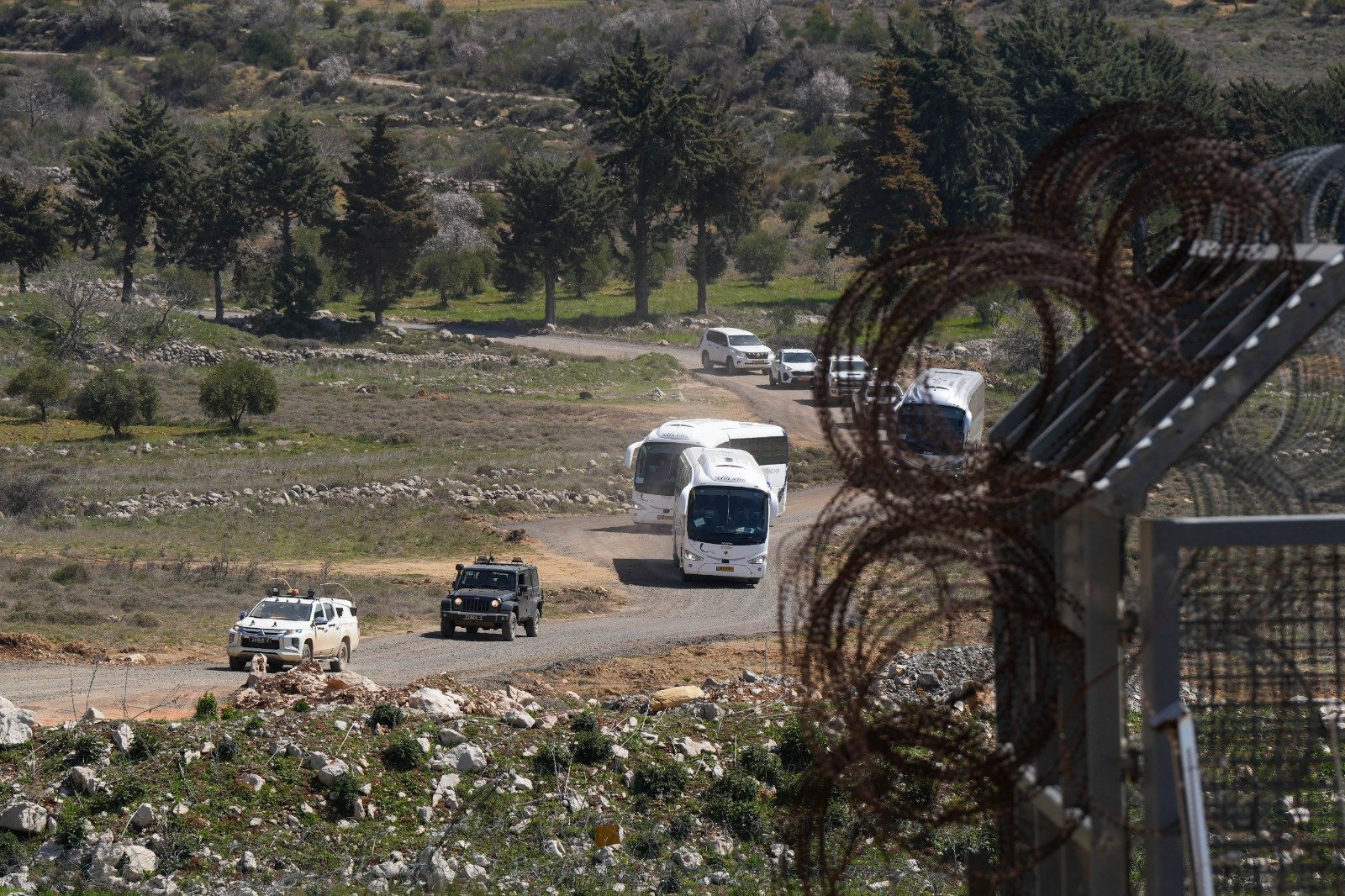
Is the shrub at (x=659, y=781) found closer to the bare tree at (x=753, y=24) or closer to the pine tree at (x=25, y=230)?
the pine tree at (x=25, y=230)

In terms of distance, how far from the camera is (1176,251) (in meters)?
5.59

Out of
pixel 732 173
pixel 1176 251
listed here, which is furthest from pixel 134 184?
pixel 1176 251

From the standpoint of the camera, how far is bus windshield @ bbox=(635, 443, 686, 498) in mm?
36312

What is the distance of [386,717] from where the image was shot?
1540 centimetres

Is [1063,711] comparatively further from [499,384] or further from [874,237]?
[874,237]

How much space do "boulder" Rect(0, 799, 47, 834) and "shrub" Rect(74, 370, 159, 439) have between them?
3711 centimetres

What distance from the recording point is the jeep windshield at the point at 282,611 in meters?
Result: 22.7

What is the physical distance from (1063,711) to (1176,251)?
6.12 ft

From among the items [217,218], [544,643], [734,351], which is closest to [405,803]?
[544,643]

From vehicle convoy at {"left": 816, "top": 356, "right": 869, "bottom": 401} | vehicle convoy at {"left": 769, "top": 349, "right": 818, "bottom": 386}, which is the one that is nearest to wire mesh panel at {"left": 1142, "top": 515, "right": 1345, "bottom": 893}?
vehicle convoy at {"left": 816, "top": 356, "right": 869, "bottom": 401}

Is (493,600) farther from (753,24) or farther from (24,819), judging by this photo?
(753,24)

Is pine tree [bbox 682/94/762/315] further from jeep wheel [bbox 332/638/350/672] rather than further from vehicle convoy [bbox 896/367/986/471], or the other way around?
vehicle convoy [bbox 896/367/986/471]

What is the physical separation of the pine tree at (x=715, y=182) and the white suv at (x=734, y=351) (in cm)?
1439

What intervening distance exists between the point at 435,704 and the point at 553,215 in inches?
2407
